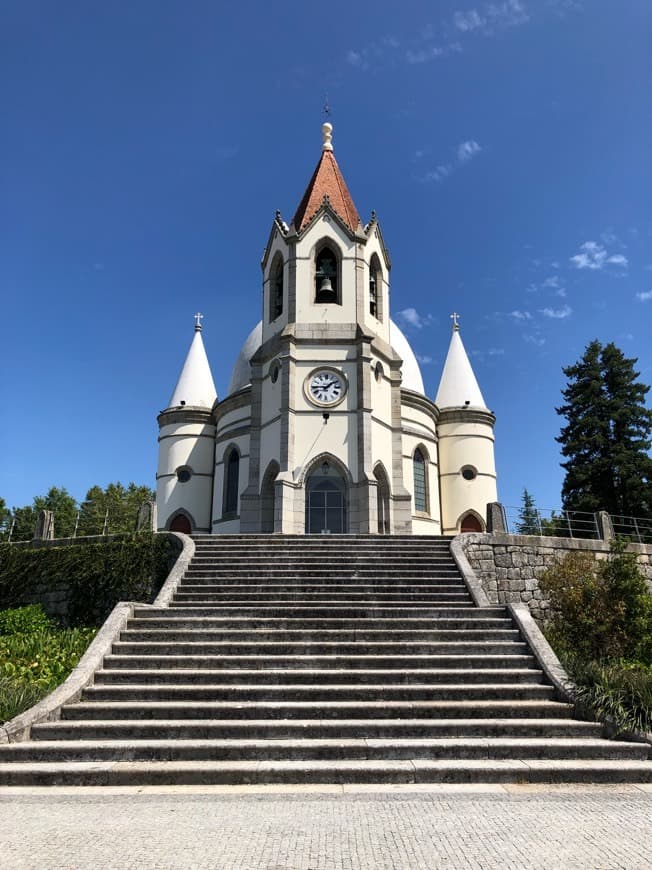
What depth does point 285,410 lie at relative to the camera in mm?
22469

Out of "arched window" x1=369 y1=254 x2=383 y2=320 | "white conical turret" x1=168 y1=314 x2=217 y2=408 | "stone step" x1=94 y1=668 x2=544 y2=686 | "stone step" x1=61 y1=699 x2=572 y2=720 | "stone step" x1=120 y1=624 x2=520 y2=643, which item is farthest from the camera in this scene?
"white conical turret" x1=168 y1=314 x2=217 y2=408

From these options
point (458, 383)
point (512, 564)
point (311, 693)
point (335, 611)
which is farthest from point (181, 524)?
point (311, 693)

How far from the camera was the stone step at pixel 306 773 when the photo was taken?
21.6 ft

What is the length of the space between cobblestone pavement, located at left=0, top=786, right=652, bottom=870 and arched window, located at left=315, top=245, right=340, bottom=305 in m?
20.2

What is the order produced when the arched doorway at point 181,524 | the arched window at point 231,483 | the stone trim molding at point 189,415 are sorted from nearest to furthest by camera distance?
the arched window at point 231,483
the arched doorway at point 181,524
the stone trim molding at point 189,415

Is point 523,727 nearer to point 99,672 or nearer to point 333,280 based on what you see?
point 99,672

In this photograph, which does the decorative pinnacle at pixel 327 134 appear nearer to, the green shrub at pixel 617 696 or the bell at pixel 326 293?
the bell at pixel 326 293

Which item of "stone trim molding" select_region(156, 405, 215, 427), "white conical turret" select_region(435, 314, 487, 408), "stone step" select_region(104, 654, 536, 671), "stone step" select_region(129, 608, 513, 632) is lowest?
"stone step" select_region(104, 654, 536, 671)

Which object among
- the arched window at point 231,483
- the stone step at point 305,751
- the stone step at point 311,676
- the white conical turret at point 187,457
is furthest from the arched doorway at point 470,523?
the stone step at point 305,751

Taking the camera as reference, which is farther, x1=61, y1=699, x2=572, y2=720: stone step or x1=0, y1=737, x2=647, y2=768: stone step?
x1=61, y1=699, x2=572, y2=720: stone step

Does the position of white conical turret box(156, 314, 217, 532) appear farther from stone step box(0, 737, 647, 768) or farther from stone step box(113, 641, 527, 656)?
stone step box(0, 737, 647, 768)

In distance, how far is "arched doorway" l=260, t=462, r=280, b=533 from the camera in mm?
22719

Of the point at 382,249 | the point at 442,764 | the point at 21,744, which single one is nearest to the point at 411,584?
the point at 442,764

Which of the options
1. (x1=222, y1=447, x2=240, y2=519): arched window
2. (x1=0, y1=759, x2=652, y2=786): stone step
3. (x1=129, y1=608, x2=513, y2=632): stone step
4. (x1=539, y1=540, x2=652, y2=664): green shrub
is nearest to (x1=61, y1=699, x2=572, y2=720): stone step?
(x1=0, y1=759, x2=652, y2=786): stone step
